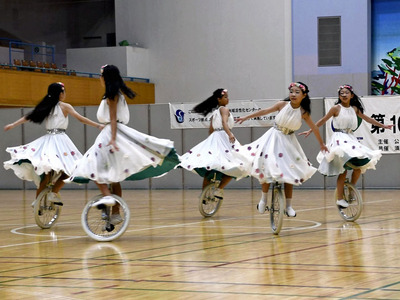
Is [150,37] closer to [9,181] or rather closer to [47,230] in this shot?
[9,181]

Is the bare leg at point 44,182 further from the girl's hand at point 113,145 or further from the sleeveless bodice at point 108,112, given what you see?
the girl's hand at point 113,145

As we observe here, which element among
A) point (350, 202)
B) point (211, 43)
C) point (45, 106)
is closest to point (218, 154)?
point (350, 202)

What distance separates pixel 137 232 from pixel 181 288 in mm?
Result: 4231

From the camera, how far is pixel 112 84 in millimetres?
8984

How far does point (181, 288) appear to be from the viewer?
19.0ft

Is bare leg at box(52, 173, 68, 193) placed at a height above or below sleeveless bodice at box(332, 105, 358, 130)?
below

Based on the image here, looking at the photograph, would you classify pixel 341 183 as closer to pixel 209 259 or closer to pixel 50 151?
pixel 50 151

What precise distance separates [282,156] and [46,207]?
3242 millimetres

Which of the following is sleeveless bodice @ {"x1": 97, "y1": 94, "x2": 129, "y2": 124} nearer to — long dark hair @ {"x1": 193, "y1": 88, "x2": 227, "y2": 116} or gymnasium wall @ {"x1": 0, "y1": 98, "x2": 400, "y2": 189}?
long dark hair @ {"x1": 193, "y1": 88, "x2": 227, "y2": 116}

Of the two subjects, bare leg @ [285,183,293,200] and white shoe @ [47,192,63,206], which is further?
white shoe @ [47,192,63,206]

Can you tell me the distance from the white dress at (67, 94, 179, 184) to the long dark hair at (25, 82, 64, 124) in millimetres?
1645

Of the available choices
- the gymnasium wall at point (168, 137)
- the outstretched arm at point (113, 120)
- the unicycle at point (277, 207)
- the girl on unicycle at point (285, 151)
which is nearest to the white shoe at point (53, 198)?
the outstretched arm at point (113, 120)

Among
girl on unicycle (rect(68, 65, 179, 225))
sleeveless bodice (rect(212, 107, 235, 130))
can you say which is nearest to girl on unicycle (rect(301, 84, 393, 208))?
sleeveless bodice (rect(212, 107, 235, 130))

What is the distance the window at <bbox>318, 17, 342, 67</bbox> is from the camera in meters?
28.8
